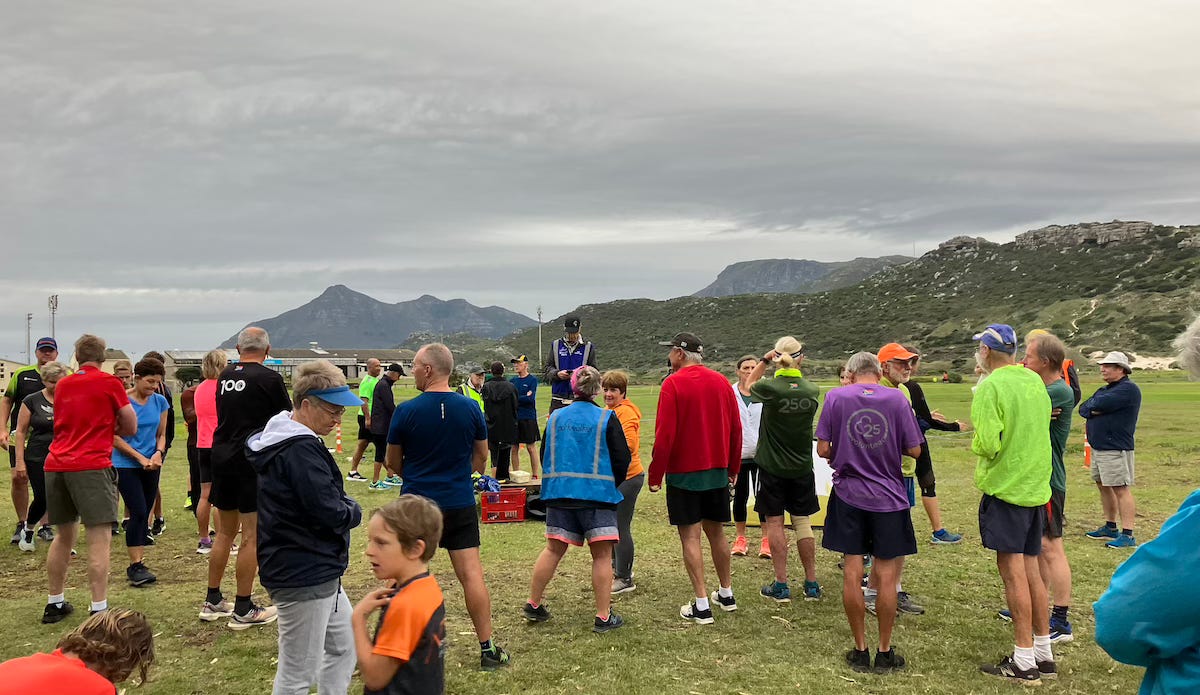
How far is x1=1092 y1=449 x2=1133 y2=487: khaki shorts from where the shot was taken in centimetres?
850

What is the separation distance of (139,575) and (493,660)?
161 inches

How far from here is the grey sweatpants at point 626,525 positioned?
23.1ft

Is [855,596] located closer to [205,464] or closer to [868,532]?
[868,532]

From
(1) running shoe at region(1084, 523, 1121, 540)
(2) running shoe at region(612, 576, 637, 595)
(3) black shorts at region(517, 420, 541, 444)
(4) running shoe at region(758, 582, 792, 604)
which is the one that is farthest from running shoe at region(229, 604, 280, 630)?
(1) running shoe at region(1084, 523, 1121, 540)

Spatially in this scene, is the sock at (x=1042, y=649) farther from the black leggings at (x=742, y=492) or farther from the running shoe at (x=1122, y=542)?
the running shoe at (x=1122, y=542)

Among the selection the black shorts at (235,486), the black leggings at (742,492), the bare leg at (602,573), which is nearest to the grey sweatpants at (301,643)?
the black shorts at (235,486)

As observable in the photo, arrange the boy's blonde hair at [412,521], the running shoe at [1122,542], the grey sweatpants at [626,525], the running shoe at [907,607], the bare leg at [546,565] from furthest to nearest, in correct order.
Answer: the running shoe at [1122,542]
the grey sweatpants at [626,525]
the running shoe at [907,607]
the bare leg at [546,565]
the boy's blonde hair at [412,521]

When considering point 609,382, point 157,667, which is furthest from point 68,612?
point 609,382

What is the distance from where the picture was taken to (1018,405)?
5.16m

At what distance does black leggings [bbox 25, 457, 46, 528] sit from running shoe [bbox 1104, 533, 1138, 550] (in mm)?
11195

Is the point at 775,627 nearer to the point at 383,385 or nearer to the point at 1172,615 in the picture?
the point at 1172,615

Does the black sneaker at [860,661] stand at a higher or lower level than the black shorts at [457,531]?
lower

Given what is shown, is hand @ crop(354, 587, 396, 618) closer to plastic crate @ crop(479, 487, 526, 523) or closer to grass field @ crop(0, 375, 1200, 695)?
grass field @ crop(0, 375, 1200, 695)

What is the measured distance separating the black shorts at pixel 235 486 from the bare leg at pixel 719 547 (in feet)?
11.7
